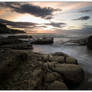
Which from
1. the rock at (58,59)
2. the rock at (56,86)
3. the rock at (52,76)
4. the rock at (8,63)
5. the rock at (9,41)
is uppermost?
the rock at (9,41)

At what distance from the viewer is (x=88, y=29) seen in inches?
71.5

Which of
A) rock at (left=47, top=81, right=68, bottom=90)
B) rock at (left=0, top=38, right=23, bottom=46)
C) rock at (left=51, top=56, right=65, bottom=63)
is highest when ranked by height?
rock at (left=0, top=38, right=23, bottom=46)

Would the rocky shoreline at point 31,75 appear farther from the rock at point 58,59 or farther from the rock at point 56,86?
the rock at point 58,59

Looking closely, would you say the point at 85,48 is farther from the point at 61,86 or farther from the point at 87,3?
the point at 61,86

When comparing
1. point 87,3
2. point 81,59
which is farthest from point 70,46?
point 87,3

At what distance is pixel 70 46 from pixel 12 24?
5.92 ft

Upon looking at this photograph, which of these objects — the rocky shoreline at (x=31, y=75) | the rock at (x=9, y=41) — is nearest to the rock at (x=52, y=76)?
the rocky shoreline at (x=31, y=75)

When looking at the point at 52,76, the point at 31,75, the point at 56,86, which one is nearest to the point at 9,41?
the point at 31,75

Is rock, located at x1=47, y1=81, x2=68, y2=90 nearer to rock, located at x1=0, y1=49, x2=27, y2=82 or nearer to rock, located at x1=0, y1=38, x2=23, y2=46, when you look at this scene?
rock, located at x1=0, y1=49, x2=27, y2=82

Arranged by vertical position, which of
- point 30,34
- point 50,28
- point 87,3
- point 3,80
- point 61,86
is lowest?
point 61,86

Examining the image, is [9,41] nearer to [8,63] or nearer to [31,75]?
[8,63]

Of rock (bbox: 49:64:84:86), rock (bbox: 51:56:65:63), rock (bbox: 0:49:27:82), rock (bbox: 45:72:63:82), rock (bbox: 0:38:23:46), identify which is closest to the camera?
rock (bbox: 0:49:27:82)

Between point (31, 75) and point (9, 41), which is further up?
point (9, 41)

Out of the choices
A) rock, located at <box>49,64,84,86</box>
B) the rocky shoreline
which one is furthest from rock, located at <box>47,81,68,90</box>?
rock, located at <box>49,64,84,86</box>
